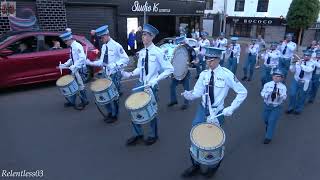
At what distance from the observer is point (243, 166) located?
5434mm

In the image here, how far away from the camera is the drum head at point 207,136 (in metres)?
4.29

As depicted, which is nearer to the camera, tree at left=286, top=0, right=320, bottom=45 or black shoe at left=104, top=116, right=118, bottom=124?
black shoe at left=104, top=116, right=118, bottom=124

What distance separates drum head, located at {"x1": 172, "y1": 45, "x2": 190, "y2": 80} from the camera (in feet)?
25.1

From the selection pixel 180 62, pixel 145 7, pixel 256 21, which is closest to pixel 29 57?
pixel 180 62

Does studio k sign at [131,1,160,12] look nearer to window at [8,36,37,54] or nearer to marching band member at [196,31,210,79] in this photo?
marching band member at [196,31,210,79]

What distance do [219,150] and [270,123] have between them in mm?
2655

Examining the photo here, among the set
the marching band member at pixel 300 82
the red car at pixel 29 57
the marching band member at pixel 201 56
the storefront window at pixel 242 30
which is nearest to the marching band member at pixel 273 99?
the marching band member at pixel 300 82

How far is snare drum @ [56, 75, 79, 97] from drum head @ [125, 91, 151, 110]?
274 centimetres

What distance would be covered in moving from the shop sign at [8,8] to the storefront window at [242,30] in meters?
30.1

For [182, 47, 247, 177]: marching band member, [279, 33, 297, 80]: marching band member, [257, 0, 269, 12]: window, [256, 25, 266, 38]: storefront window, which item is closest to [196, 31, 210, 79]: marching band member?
[279, 33, 297, 80]: marching band member

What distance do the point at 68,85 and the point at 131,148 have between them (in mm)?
2713

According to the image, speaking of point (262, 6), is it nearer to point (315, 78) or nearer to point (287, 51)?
point (287, 51)

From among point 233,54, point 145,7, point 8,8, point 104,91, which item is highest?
point 8,8

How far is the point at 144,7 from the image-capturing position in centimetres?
1953
